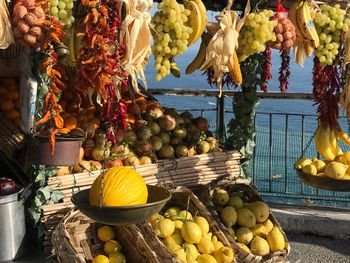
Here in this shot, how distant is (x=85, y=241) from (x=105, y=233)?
0.52 ft

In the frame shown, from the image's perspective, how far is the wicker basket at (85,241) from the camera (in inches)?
132

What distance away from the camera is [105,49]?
8.04 ft

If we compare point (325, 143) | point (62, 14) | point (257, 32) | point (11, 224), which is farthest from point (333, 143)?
point (11, 224)

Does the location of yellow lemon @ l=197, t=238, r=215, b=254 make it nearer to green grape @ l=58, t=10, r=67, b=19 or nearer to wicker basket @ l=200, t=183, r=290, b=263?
wicker basket @ l=200, t=183, r=290, b=263

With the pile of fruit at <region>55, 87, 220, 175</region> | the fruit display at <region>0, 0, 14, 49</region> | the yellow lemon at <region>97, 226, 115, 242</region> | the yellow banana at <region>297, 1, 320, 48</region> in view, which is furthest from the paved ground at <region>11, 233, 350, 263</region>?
the fruit display at <region>0, 0, 14, 49</region>

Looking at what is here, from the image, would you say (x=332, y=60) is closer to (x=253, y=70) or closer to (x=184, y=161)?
(x=253, y=70)

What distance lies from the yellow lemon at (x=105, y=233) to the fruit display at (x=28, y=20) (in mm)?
1766

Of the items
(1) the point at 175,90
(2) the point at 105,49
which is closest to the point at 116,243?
(2) the point at 105,49

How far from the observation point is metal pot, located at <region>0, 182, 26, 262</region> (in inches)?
146

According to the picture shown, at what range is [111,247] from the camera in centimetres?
367

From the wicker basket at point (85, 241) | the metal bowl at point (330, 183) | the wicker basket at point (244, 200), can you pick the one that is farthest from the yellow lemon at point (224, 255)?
the metal bowl at point (330, 183)

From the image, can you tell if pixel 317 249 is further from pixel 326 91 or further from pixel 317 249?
pixel 326 91

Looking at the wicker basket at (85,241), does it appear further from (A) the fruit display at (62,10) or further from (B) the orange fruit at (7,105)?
(A) the fruit display at (62,10)

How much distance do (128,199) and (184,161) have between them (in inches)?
83.2
